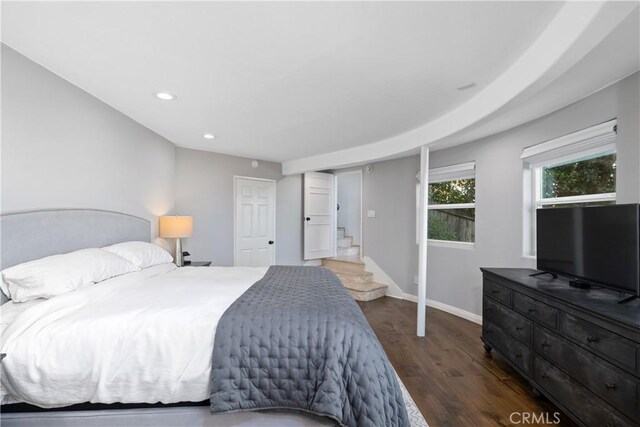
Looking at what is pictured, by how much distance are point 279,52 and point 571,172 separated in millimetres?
2784

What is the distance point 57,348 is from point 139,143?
2259 mm

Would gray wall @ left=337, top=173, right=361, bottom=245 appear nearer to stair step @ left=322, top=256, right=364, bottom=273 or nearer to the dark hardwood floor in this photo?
stair step @ left=322, top=256, right=364, bottom=273

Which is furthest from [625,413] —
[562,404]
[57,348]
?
[57,348]

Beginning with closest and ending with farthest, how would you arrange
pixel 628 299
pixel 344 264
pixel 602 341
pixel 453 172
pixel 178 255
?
pixel 602 341
pixel 628 299
pixel 178 255
pixel 453 172
pixel 344 264

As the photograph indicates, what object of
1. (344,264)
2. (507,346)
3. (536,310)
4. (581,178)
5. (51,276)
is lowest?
(507,346)

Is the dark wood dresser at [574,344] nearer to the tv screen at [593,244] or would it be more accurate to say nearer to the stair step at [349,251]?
the tv screen at [593,244]

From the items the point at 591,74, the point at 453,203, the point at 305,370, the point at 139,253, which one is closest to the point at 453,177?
the point at 453,203

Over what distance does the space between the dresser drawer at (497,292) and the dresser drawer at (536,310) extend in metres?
0.08

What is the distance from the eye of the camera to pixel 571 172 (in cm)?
256

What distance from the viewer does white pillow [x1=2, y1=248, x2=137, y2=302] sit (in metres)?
1.49

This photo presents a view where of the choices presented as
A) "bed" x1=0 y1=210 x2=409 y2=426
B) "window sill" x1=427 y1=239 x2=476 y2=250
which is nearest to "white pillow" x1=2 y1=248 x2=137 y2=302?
"bed" x1=0 y1=210 x2=409 y2=426

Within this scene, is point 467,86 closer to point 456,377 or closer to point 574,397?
point 574,397

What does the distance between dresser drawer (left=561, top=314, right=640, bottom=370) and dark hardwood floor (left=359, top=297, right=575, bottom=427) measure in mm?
655

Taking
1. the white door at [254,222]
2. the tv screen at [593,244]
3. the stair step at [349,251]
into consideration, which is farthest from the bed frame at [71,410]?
the stair step at [349,251]
